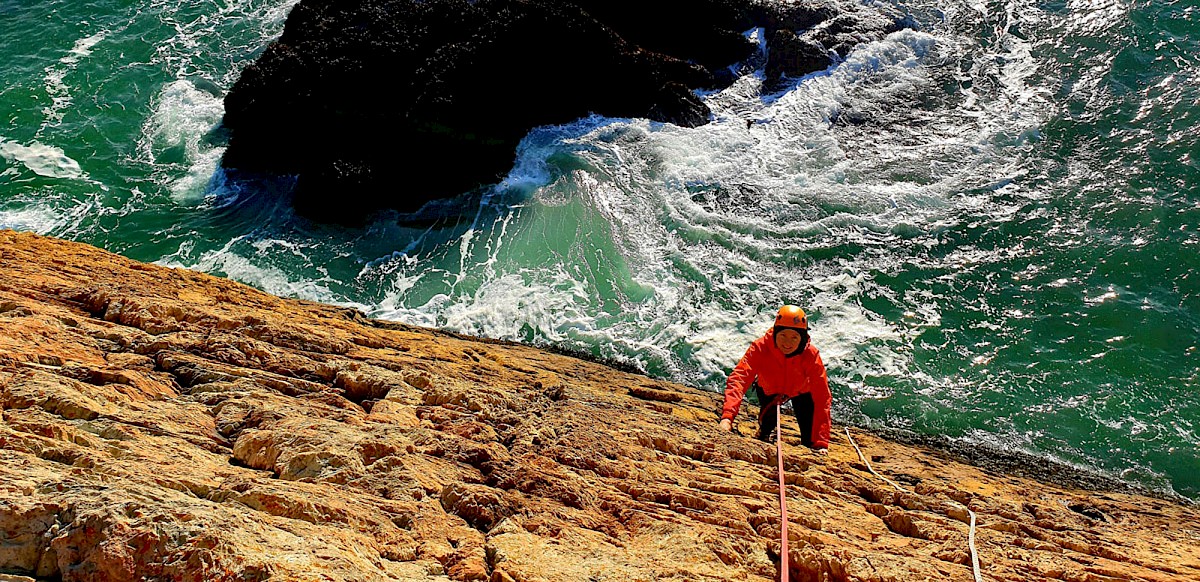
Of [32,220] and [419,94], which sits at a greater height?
[419,94]

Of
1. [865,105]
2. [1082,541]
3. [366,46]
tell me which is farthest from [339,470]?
[865,105]

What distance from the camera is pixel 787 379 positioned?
678cm

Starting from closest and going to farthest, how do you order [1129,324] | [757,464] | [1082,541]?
[1082,541] → [757,464] → [1129,324]

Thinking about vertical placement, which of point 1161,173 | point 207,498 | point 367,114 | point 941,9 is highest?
point 941,9

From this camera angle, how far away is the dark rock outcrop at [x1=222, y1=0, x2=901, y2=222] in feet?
47.2

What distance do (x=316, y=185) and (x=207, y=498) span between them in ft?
37.5

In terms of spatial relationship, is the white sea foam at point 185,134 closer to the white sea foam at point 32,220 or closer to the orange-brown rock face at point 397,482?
the white sea foam at point 32,220

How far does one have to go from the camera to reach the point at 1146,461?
31.0 feet

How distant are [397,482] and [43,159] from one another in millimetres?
15708

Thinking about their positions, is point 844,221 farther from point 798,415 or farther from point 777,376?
point 777,376

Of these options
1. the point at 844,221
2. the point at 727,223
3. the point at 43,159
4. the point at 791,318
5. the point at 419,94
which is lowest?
the point at 43,159

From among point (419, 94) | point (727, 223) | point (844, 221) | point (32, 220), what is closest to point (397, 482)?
point (727, 223)

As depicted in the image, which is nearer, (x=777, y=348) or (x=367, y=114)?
(x=777, y=348)

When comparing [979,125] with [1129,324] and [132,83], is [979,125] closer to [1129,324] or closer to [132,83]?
[1129,324]
